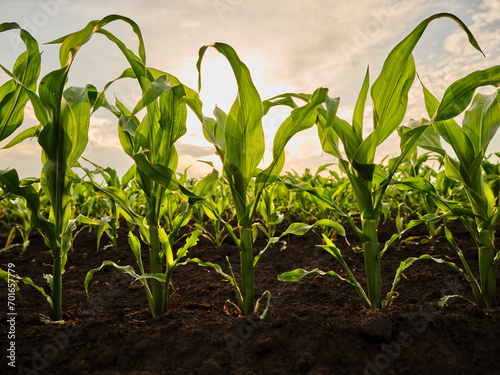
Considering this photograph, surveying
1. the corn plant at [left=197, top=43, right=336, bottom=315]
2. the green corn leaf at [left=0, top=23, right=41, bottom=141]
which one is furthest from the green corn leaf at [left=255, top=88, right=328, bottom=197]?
the green corn leaf at [left=0, top=23, right=41, bottom=141]

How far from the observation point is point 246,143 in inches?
65.6

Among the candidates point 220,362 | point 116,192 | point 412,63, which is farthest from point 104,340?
point 412,63

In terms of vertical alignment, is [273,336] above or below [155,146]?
below

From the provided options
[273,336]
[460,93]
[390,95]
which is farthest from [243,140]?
[460,93]

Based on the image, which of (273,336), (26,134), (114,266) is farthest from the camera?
(26,134)

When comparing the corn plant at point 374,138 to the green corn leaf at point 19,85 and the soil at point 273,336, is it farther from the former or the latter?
the green corn leaf at point 19,85

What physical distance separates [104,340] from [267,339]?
0.74m

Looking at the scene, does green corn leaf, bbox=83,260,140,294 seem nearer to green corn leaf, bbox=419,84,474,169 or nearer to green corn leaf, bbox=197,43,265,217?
green corn leaf, bbox=197,43,265,217

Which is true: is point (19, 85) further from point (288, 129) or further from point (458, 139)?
point (458, 139)

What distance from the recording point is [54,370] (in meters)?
1.44

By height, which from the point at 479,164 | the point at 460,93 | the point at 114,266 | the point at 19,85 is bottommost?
the point at 114,266

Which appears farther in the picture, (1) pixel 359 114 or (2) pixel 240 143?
(1) pixel 359 114

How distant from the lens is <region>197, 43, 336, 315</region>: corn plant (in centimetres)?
160

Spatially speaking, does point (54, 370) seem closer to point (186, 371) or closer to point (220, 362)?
point (186, 371)
